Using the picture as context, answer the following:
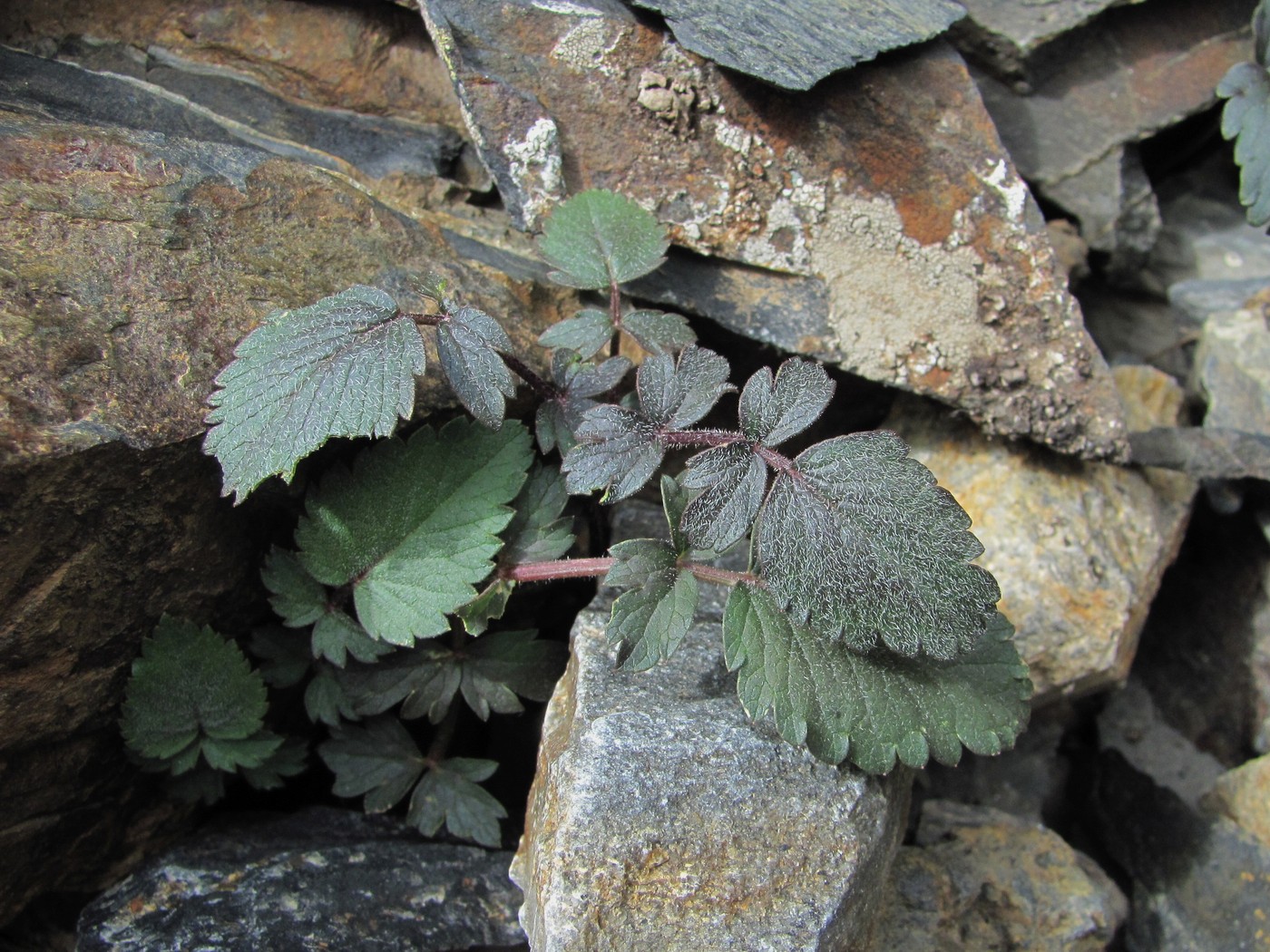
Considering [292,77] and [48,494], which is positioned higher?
[292,77]

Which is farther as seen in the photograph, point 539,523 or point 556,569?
point 539,523

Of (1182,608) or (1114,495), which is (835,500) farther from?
(1182,608)

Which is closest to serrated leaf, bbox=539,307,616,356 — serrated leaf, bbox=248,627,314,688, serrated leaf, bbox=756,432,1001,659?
serrated leaf, bbox=756,432,1001,659

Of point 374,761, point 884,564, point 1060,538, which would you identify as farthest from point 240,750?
point 1060,538

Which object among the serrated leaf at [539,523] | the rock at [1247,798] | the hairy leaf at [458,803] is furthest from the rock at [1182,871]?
the serrated leaf at [539,523]

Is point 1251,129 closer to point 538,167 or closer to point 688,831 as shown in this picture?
point 538,167

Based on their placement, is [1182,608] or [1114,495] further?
[1182,608]

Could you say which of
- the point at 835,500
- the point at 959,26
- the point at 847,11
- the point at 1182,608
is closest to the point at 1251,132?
the point at 959,26
